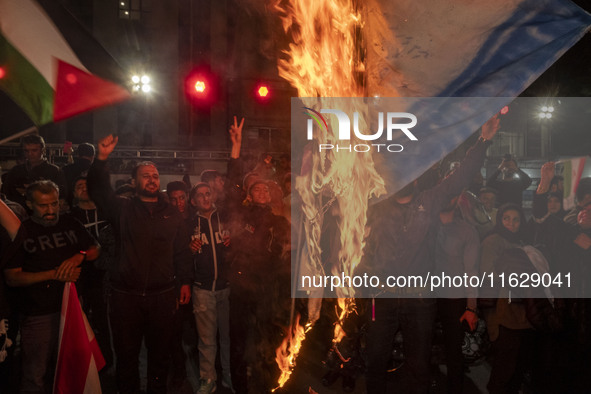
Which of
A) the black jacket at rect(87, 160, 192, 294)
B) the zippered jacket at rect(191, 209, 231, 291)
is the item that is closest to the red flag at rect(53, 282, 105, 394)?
the black jacket at rect(87, 160, 192, 294)

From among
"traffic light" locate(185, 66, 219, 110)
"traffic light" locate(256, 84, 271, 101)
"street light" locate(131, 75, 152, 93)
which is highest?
"street light" locate(131, 75, 152, 93)

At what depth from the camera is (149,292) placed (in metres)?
3.99

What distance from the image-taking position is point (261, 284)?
14.3ft

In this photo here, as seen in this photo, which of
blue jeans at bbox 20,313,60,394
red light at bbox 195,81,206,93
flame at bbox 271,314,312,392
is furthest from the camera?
red light at bbox 195,81,206,93

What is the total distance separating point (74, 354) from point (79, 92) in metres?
2.78

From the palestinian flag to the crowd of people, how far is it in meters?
0.80

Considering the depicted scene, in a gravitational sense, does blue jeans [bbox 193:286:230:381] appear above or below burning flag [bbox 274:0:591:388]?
below

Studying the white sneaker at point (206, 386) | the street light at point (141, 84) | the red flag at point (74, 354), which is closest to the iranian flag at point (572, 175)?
the white sneaker at point (206, 386)

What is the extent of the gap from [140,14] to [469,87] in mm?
19903

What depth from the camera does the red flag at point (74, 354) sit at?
141 inches

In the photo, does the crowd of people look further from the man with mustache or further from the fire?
the fire

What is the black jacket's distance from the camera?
3.99 metres

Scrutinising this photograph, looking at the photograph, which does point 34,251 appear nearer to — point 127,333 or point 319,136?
point 127,333

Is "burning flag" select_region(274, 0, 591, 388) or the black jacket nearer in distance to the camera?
"burning flag" select_region(274, 0, 591, 388)
